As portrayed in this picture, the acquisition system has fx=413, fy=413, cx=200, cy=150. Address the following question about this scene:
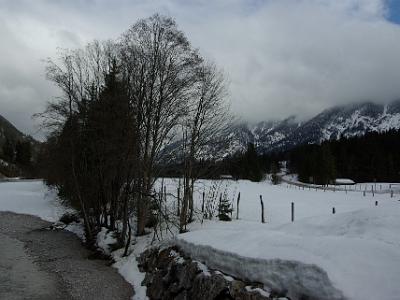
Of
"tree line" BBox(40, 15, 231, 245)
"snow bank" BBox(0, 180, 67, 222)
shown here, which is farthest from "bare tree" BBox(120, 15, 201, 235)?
"snow bank" BBox(0, 180, 67, 222)

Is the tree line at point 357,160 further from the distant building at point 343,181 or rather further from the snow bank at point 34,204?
the snow bank at point 34,204

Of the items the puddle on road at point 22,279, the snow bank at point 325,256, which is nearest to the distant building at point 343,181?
the puddle on road at point 22,279

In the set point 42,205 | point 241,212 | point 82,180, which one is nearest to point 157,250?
Answer: point 82,180

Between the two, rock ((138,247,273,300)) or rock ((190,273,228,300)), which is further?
rock ((190,273,228,300))

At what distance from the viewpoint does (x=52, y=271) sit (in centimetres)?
1591

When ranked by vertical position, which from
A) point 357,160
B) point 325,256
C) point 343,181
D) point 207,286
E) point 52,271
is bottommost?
point 52,271

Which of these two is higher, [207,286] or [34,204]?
[207,286]

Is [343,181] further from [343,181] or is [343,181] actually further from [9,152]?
[9,152]

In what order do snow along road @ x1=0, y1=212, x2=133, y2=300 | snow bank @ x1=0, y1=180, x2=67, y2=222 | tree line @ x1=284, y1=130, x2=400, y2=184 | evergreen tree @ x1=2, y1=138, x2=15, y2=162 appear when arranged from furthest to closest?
evergreen tree @ x1=2, y1=138, x2=15, y2=162, tree line @ x1=284, y1=130, x2=400, y2=184, snow bank @ x1=0, y1=180, x2=67, y2=222, snow along road @ x1=0, y1=212, x2=133, y2=300

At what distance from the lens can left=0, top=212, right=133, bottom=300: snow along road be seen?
13.0m

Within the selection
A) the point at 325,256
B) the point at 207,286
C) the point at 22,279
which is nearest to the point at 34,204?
the point at 22,279

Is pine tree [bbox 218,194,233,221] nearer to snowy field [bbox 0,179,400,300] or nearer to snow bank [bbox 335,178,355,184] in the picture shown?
snowy field [bbox 0,179,400,300]

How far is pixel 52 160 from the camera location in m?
24.6

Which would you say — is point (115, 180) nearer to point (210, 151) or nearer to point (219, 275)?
point (210, 151)
